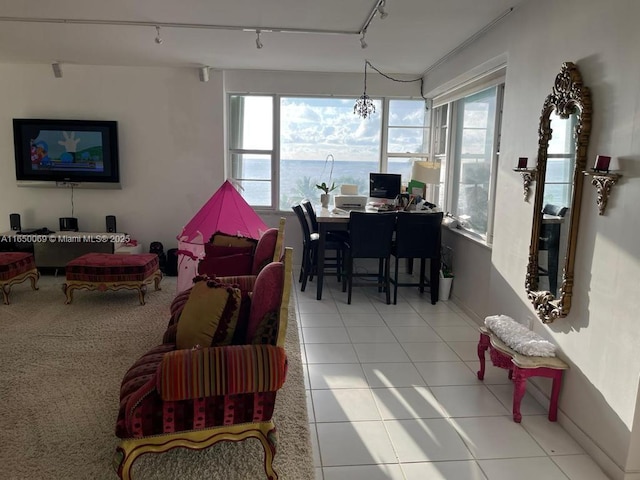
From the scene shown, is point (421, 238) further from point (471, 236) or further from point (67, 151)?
point (67, 151)

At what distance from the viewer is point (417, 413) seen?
275 cm

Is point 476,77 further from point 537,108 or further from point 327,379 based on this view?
point 327,379

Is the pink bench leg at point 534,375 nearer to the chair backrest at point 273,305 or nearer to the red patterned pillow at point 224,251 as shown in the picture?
the chair backrest at point 273,305

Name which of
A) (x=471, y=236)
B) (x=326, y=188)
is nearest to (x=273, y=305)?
(x=471, y=236)

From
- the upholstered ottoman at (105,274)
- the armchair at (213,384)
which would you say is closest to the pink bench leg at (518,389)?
the armchair at (213,384)

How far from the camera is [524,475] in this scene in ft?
7.28

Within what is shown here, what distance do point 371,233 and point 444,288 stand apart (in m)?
1.01

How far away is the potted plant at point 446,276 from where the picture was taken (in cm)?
495

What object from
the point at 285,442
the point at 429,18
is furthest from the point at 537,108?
the point at 285,442

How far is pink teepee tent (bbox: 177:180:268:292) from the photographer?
4426 mm

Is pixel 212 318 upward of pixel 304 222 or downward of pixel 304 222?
downward

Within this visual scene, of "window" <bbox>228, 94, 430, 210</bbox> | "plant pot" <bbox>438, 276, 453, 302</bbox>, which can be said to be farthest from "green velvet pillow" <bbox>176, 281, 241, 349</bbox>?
"window" <bbox>228, 94, 430, 210</bbox>

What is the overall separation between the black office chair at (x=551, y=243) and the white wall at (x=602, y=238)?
7.7 inches

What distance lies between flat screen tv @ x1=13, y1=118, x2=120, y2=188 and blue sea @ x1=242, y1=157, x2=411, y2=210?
166 cm
